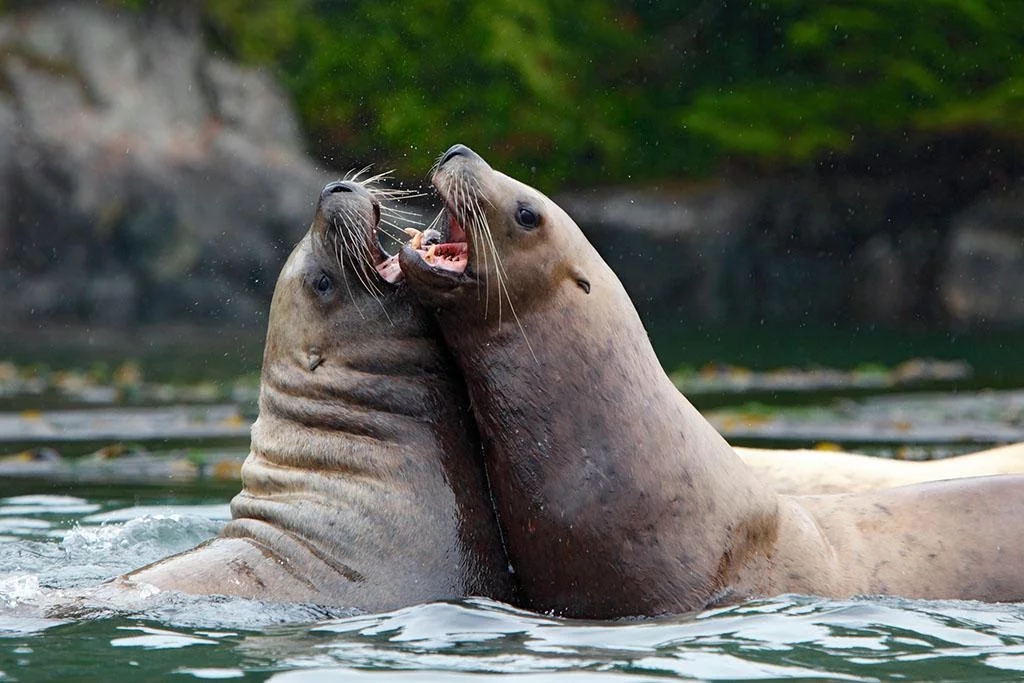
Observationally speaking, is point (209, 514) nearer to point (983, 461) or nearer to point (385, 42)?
point (983, 461)

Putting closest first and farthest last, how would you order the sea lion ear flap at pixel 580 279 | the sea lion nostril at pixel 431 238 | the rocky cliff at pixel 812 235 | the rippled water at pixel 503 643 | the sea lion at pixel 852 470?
the rippled water at pixel 503 643 → the sea lion ear flap at pixel 580 279 → the sea lion nostril at pixel 431 238 → the sea lion at pixel 852 470 → the rocky cliff at pixel 812 235

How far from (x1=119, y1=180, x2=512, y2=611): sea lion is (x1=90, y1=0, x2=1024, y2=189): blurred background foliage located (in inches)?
948

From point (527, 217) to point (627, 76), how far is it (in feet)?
98.9

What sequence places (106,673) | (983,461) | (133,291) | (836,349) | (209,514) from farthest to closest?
(133,291) < (836,349) < (209,514) < (983,461) < (106,673)

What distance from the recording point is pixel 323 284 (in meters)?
7.25

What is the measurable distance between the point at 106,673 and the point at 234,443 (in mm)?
7956

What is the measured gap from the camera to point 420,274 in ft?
21.3

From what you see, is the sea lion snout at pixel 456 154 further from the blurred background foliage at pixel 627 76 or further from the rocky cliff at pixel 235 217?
the blurred background foliage at pixel 627 76

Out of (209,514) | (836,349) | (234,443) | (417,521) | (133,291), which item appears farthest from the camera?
(133,291)

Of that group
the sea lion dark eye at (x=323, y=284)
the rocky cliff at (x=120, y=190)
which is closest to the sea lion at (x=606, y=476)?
the sea lion dark eye at (x=323, y=284)

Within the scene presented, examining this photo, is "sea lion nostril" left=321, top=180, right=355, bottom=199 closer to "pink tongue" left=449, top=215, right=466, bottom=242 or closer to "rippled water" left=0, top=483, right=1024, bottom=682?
"pink tongue" left=449, top=215, right=466, bottom=242

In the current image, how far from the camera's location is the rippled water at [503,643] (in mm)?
5414

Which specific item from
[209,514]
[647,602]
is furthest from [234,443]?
[647,602]

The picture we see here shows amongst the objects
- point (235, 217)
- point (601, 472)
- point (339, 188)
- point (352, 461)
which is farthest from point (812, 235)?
point (601, 472)
